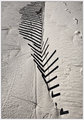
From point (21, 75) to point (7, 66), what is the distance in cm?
32

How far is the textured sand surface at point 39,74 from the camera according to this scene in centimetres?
190

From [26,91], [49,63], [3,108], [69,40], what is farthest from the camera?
[69,40]

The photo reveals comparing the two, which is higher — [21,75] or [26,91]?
[21,75]

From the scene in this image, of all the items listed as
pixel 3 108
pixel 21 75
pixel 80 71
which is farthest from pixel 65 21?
pixel 3 108

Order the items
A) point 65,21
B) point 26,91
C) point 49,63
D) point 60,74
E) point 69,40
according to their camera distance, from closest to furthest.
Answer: point 26,91 → point 60,74 → point 49,63 → point 69,40 → point 65,21

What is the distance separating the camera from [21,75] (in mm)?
2330

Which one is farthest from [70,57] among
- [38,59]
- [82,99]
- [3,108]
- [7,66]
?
[3,108]

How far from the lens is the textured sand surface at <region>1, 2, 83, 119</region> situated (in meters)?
1.90

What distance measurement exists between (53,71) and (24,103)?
25.6 inches

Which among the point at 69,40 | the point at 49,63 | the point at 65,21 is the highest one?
the point at 65,21

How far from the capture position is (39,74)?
232 cm

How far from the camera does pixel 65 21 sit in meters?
3.39

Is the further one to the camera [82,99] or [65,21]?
[65,21]

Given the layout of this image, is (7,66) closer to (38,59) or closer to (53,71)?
(38,59)
